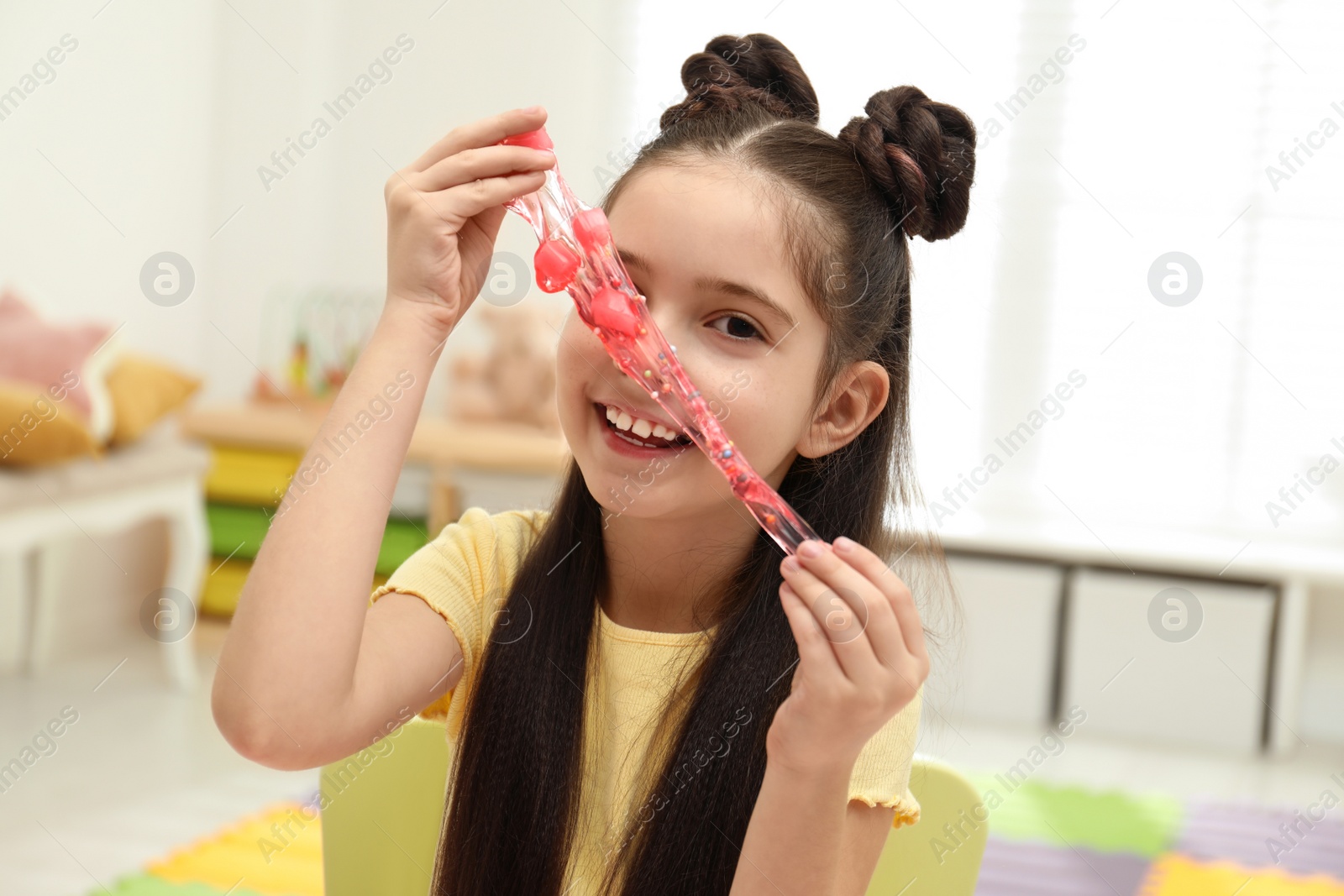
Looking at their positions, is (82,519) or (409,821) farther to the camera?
(82,519)

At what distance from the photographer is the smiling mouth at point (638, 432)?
2.81ft

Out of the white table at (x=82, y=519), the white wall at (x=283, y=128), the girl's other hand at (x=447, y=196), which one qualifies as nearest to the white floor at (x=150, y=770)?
the white table at (x=82, y=519)

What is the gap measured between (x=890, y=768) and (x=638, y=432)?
283 mm

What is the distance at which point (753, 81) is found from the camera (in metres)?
1.03

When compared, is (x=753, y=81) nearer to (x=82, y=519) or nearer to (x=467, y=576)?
(x=467, y=576)

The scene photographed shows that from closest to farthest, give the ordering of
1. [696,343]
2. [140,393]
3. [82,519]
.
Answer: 1. [696,343]
2. [82,519]
3. [140,393]

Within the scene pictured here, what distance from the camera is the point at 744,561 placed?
980 mm

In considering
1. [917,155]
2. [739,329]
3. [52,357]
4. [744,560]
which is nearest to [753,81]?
[917,155]

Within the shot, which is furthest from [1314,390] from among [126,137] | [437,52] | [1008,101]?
[126,137]

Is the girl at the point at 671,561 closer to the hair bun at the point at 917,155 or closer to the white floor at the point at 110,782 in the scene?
the hair bun at the point at 917,155

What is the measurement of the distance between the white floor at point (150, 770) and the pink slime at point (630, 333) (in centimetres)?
150

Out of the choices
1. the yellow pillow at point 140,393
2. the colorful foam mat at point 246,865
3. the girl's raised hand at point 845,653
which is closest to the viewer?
the girl's raised hand at point 845,653

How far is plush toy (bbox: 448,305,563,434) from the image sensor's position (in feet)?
11.6

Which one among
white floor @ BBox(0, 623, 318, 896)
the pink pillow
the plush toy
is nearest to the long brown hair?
white floor @ BBox(0, 623, 318, 896)
